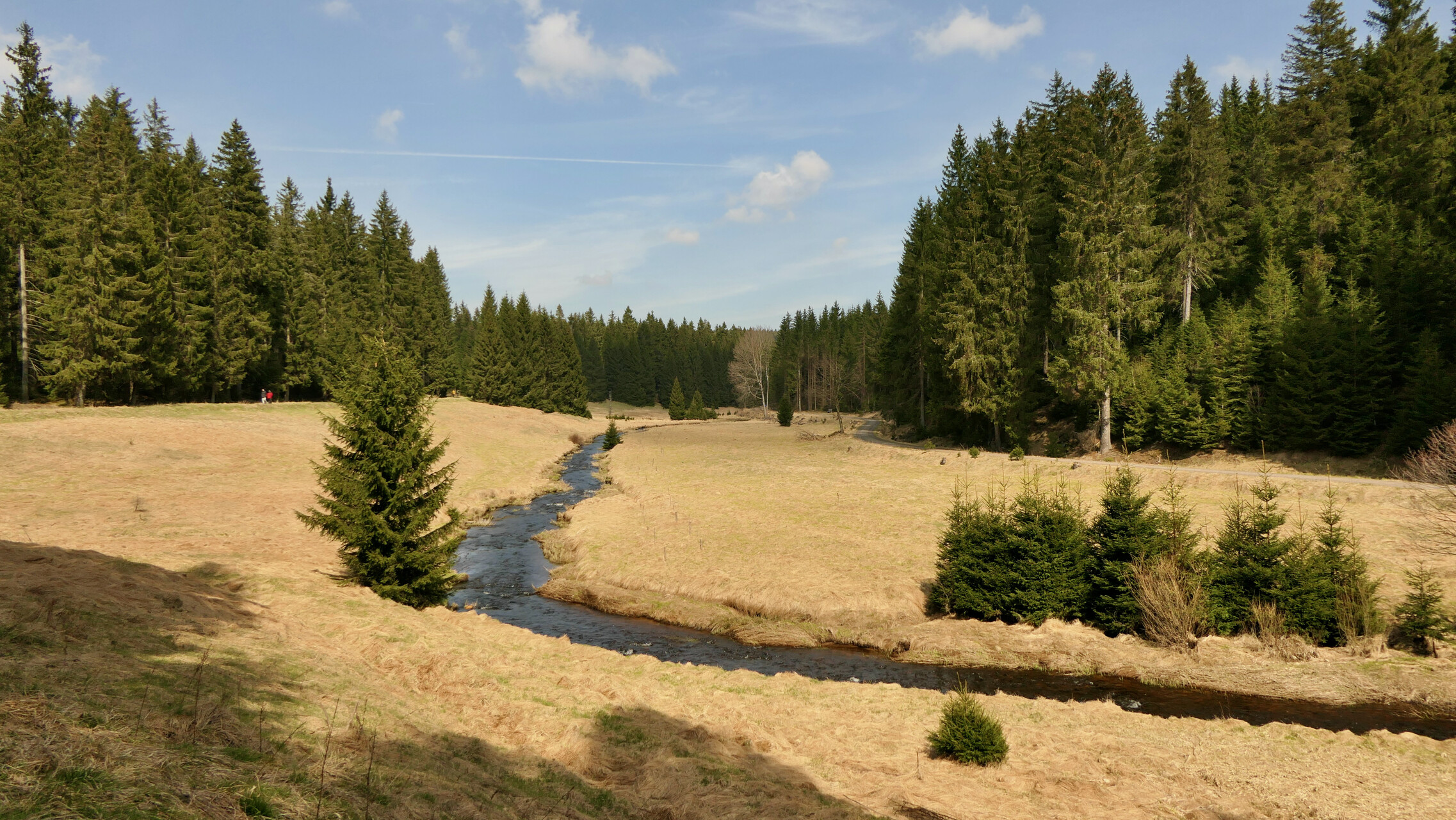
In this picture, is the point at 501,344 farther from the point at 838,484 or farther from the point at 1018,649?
the point at 1018,649

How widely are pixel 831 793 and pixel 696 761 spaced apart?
2.32 m

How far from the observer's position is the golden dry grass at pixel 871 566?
669 inches

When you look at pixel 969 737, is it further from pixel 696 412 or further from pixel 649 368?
pixel 649 368

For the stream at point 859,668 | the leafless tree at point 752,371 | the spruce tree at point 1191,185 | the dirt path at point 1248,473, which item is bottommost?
the stream at point 859,668

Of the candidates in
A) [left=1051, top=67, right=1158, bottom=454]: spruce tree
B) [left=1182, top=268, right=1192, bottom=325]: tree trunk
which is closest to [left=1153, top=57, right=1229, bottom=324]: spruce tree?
[left=1182, top=268, right=1192, bottom=325]: tree trunk

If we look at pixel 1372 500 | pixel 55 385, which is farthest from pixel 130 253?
pixel 1372 500

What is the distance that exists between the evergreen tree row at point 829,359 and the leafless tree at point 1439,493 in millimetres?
78140

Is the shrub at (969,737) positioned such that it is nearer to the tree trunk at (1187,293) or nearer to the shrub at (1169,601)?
the shrub at (1169,601)

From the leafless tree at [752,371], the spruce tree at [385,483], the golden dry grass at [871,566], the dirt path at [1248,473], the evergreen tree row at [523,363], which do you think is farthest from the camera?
the leafless tree at [752,371]

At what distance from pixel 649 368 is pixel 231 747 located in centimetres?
14088

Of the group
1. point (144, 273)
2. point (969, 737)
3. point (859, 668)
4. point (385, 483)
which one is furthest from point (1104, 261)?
point (144, 273)

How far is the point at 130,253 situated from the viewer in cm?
4484

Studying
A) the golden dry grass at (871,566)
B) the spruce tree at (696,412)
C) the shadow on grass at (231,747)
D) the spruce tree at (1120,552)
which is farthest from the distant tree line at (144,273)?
the spruce tree at (696,412)

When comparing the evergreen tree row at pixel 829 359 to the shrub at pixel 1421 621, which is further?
the evergreen tree row at pixel 829 359
